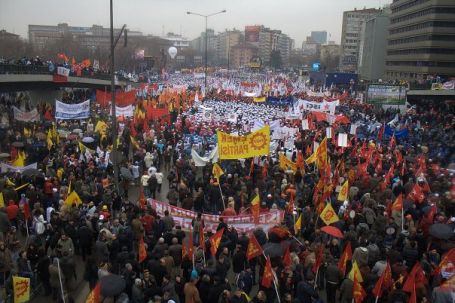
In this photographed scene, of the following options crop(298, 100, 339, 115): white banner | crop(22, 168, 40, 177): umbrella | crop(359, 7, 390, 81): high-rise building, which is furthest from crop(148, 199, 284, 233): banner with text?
crop(359, 7, 390, 81): high-rise building

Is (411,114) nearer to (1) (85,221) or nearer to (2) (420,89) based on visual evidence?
(2) (420,89)

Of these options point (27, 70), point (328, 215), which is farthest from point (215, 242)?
point (27, 70)

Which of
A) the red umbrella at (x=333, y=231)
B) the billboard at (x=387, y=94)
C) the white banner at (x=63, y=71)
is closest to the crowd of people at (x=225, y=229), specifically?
the red umbrella at (x=333, y=231)

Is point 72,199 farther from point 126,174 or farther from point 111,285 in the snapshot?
point 111,285

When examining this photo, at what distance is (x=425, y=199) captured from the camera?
43.5 ft

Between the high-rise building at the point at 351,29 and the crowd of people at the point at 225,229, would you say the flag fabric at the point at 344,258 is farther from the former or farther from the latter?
the high-rise building at the point at 351,29

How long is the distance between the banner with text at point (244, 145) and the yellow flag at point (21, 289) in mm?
7452

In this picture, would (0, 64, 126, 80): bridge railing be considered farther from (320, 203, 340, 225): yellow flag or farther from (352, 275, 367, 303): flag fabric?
(352, 275, 367, 303): flag fabric

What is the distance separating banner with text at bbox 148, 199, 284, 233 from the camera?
11.5 metres

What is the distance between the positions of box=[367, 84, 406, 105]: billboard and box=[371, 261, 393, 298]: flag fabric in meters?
23.8

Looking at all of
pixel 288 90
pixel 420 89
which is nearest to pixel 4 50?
pixel 288 90

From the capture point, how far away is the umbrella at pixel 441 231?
10.2 meters

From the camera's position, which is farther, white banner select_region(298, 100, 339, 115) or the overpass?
white banner select_region(298, 100, 339, 115)

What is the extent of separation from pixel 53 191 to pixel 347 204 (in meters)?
7.98
